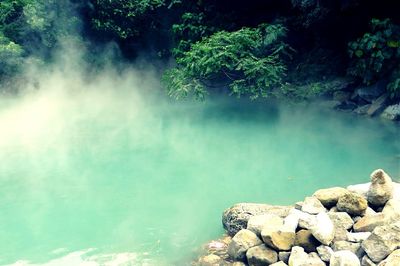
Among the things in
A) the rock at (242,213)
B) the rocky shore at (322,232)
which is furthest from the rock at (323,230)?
the rock at (242,213)

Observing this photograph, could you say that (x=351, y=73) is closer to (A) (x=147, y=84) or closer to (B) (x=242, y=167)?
(B) (x=242, y=167)

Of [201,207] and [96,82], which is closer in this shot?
[201,207]

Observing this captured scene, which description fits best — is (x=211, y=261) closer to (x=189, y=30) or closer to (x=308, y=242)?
(x=308, y=242)

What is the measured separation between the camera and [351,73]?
420 inches

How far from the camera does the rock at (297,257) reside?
4574mm

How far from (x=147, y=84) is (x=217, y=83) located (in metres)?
2.78

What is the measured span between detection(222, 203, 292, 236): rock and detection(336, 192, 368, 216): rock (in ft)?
2.41

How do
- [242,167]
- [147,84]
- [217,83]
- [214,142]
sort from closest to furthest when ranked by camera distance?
[242,167] → [214,142] → [217,83] → [147,84]

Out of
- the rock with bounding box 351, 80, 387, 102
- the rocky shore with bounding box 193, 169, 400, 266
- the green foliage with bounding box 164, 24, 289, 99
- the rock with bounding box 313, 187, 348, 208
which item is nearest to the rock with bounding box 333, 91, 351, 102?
the rock with bounding box 351, 80, 387, 102

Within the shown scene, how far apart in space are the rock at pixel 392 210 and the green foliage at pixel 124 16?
955 centimetres

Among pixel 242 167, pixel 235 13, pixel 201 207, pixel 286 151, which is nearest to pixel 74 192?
pixel 201 207

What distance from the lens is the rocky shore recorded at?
14.6 ft

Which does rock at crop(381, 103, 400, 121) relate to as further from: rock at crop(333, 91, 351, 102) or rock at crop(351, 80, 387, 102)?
rock at crop(333, 91, 351, 102)

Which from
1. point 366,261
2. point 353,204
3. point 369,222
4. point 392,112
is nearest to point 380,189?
point 353,204
